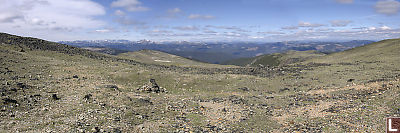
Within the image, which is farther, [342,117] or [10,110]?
[342,117]

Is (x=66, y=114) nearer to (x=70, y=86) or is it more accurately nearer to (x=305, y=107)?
(x=70, y=86)

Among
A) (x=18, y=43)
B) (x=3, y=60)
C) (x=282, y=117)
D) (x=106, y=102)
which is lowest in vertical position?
(x=282, y=117)

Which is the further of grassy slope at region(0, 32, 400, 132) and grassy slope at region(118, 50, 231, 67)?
grassy slope at region(118, 50, 231, 67)

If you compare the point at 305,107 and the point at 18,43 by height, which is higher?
the point at 18,43

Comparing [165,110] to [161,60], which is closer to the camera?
[165,110]

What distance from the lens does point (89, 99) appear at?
20.8 m

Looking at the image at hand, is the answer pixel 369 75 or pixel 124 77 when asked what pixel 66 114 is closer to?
pixel 124 77

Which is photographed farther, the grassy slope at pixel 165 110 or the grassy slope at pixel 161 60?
the grassy slope at pixel 161 60

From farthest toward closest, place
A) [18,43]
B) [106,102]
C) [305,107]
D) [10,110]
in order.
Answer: [18,43], [305,107], [106,102], [10,110]

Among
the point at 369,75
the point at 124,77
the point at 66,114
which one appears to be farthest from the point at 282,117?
the point at 369,75

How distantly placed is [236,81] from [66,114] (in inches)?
1157

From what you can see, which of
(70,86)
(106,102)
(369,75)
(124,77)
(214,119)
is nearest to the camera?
(214,119)

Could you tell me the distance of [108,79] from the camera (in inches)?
1326

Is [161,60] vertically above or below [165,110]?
above
